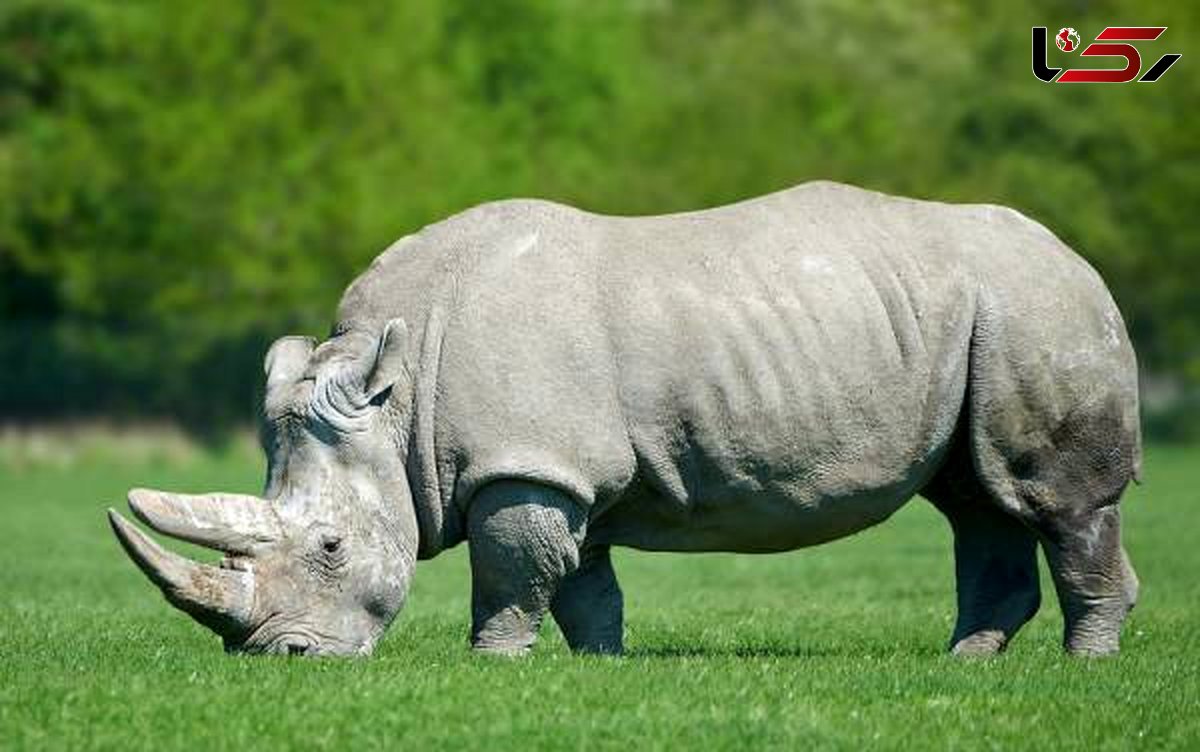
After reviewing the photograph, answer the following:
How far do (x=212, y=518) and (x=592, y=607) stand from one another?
2.18 metres

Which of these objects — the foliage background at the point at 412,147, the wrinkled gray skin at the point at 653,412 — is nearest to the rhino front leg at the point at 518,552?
the wrinkled gray skin at the point at 653,412

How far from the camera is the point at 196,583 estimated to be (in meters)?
11.3

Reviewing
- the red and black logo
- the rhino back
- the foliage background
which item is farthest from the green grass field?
the red and black logo

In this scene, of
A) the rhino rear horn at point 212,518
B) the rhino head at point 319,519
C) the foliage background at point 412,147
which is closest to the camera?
the rhino rear horn at point 212,518

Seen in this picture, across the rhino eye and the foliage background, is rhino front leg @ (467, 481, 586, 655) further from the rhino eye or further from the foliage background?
the foliage background

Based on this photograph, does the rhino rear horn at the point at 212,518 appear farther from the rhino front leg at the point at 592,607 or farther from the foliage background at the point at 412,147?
the foliage background at the point at 412,147

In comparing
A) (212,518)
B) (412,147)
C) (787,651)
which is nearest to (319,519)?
(212,518)

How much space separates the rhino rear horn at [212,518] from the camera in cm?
1132

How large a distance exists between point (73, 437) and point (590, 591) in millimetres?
31407

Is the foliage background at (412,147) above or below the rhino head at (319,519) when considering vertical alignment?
below

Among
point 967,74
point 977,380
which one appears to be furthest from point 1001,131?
point 977,380

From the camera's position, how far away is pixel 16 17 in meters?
47.8

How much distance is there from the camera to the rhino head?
1149 cm

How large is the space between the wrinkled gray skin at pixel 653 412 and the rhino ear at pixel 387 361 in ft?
0.05
